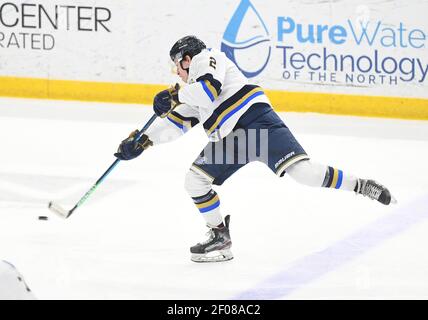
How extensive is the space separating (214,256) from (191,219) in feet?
2.27

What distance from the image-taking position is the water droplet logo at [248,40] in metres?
7.09

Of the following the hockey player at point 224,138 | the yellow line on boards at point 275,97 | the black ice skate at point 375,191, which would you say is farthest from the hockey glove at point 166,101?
the yellow line on boards at point 275,97

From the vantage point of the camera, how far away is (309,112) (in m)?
7.06

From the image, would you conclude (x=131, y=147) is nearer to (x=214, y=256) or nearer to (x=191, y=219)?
(x=214, y=256)

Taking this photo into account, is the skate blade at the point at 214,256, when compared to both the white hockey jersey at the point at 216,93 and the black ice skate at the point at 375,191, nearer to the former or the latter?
the white hockey jersey at the point at 216,93

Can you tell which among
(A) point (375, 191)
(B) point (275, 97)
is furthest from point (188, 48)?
(B) point (275, 97)

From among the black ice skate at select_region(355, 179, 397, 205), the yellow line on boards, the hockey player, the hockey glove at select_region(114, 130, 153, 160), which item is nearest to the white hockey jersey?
the hockey player

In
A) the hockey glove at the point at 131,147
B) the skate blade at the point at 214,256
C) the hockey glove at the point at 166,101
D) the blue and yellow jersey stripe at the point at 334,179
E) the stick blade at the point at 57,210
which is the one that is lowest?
the skate blade at the point at 214,256

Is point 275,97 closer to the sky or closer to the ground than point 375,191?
closer to the sky

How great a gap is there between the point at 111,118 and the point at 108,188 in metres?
1.68

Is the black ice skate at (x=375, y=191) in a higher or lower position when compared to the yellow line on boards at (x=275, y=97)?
lower

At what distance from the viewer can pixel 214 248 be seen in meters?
3.97

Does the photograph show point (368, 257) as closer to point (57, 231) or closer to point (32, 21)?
point (57, 231)
